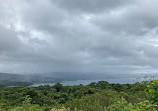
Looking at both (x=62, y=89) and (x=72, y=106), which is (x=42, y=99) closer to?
(x=62, y=89)

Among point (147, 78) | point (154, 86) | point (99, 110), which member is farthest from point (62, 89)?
point (154, 86)

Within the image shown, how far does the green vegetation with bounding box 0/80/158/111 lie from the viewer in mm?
5343

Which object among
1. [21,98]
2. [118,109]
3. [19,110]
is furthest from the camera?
[21,98]

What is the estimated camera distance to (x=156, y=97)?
155 inches

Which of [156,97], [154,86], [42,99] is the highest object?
[154,86]

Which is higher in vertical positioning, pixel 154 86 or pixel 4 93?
pixel 154 86

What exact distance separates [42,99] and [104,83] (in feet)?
37.1

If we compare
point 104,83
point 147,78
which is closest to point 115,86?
point 104,83

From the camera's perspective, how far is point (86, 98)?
9.58 meters

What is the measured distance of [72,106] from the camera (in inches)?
340

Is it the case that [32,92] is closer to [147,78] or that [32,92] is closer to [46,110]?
[46,110]

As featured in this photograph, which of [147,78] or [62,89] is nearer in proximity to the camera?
[147,78]

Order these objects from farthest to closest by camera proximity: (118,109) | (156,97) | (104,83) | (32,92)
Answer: (104,83)
(32,92)
(118,109)
(156,97)

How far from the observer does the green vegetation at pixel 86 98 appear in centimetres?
534
